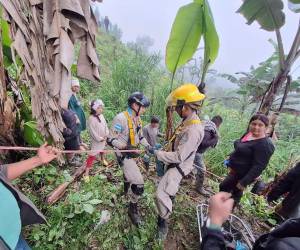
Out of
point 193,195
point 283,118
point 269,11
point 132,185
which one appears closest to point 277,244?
point 132,185

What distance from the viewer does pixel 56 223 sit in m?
2.43

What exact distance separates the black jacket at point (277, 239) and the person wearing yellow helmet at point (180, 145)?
112 centimetres

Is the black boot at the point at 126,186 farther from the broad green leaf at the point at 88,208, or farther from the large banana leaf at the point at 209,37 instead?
the large banana leaf at the point at 209,37

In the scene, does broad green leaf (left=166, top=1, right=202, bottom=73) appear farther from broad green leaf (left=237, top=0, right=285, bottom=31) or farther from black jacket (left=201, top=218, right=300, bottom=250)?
black jacket (left=201, top=218, right=300, bottom=250)

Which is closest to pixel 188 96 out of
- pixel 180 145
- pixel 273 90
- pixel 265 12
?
pixel 180 145

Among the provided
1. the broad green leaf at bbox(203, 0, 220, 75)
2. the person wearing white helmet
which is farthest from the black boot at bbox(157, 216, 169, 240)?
the broad green leaf at bbox(203, 0, 220, 75)

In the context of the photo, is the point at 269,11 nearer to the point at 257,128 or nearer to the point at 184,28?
the point at 184,28

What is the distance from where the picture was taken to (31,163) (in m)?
1.55

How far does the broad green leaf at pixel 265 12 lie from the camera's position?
3.39 m

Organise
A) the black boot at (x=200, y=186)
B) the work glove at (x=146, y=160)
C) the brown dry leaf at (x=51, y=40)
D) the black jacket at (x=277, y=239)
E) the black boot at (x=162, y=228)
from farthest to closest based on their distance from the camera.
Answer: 1. the black boot at (x=200, y=186)
2. the work glove at (x=146, y=160)
3. the black boot at (x=162, y=228)
4. the brown dry leaf at (x=51, y=40)
5. the black jacket at (x=277, y=239)

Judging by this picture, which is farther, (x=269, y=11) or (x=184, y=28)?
(x=269, y=11)

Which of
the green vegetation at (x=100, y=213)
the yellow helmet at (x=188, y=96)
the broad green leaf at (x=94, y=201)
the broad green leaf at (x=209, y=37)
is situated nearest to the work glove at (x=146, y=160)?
the green vegetation at (x=100, y=213)

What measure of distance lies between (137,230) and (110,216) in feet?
1.20

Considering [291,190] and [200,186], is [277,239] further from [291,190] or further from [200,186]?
[200,186]
